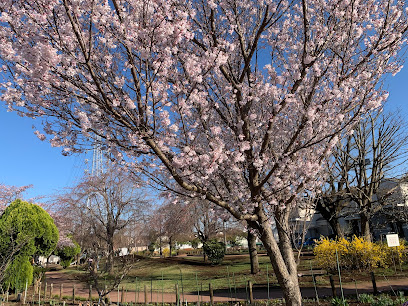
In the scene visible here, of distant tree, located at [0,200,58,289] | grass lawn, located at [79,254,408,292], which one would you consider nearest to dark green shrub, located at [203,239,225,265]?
grass lawn, located at [79,254,408,292]

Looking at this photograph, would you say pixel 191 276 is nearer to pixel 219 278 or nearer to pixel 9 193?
pixel 219 278

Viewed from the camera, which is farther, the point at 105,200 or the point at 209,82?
the point at 105,200

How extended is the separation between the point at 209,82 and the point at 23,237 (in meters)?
8.66

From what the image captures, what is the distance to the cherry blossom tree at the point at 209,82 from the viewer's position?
3.60 m

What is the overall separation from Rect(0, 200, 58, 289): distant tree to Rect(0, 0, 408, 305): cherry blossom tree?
791cm

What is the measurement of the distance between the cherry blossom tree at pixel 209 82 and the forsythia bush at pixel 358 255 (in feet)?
25.9

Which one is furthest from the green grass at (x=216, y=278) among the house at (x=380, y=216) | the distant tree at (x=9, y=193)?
the distant tree at (x=9, y=193)

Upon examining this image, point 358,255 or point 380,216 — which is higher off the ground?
point 380,216

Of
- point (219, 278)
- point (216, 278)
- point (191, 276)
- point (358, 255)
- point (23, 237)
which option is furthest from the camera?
point (191, 276)

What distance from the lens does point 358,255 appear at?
12.8 meters

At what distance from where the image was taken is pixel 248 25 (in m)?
6.20

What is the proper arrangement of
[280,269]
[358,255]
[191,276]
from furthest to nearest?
[191,276], [358,255], [280,269]

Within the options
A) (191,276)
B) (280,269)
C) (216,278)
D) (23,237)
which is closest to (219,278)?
(216,278)

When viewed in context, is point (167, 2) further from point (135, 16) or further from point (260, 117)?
point (260, 117)
